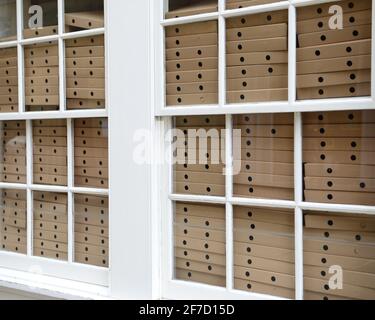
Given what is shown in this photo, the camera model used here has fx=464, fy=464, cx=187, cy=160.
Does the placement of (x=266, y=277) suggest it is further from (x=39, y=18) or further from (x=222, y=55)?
(x=39, y=18)

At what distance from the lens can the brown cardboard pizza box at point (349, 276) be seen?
1.65 meters

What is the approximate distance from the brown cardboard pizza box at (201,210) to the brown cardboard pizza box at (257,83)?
1.62 ft

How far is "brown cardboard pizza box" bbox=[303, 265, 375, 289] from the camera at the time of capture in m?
1.65

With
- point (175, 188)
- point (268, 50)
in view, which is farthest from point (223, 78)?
point (175, 188)

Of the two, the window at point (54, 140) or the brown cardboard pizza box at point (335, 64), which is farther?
the window at point (54, 140)

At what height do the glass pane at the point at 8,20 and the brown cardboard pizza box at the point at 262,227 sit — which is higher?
the glass pane at the point at 8,20

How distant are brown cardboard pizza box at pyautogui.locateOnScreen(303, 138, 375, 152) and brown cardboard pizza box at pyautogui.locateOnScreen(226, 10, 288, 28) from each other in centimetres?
47

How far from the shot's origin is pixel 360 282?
167 cm

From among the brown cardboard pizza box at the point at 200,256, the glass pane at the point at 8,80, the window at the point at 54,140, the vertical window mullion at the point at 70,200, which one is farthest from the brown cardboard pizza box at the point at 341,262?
the glass pane at the point at 8,80

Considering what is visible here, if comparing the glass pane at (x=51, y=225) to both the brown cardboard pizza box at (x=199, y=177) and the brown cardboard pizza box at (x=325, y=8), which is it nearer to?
the brown cardboard pizza box at (x=199, y=177)

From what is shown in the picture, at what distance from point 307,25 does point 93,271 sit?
147 cm

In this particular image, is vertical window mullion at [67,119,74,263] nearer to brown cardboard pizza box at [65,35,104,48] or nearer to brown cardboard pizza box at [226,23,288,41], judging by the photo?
brown cardboard pizza box at [65,35,104,48]

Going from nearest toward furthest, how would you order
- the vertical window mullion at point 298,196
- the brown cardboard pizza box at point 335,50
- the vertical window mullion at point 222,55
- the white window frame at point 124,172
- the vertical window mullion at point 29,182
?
the brown cardboard pizza box at point 335,50
the vertical window mullion at point 298,196
the vertical window mullion at point 222,55
the white window frame at point 124,172
the vertical window mullion at point 29,182
